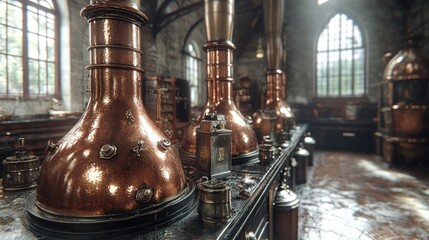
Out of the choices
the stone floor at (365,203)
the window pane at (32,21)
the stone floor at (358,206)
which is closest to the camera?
the stone floor at (358,206)

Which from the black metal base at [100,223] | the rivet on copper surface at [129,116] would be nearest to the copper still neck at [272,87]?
the rivet on copper surface at [129,116]

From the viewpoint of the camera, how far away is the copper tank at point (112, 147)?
106 centimetres

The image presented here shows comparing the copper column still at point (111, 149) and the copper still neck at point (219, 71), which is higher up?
the copper still neck at point (219, 71)

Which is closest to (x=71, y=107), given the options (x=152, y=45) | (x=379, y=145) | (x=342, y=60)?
(x=152, y=45)

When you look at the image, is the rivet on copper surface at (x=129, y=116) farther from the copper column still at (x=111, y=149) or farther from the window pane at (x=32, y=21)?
the window pane at (x=32, y=21)

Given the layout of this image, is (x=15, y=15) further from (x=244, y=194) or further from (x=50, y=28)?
(x=244, y=194)

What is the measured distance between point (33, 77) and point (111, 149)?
4840 mm

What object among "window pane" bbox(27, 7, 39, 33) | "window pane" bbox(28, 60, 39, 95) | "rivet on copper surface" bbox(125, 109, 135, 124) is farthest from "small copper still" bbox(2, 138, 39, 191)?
"window pane" bbox(27, 7, 39, 33)

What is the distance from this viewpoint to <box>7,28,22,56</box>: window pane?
443cm

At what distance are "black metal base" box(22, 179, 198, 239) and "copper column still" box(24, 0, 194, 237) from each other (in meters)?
0.01

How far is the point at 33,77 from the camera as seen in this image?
486 cm

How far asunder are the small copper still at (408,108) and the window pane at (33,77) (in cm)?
784

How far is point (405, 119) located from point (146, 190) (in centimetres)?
709

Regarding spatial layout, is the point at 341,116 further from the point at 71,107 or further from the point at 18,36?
the point at 18,36
